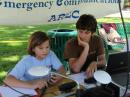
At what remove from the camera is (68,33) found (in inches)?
213

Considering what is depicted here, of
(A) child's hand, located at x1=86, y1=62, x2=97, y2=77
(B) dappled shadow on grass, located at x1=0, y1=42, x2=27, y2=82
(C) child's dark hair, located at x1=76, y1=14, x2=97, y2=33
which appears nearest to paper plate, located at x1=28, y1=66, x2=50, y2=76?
(A) child's hand, located at x1=86, y1=62, x2=97, y2=77

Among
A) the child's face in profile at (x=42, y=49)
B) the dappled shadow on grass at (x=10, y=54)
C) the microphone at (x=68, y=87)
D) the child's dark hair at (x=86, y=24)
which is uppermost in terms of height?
the child's dark hair at (x=86, y=24)

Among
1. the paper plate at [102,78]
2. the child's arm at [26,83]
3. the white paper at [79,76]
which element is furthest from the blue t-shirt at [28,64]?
the paper plate at [102,78]

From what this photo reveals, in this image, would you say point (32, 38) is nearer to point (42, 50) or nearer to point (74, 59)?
point (42, 50)

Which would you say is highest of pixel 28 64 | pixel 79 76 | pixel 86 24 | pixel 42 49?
pixel 86 24

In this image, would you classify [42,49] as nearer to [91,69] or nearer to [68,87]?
[91,69]

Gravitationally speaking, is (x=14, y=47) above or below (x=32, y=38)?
below

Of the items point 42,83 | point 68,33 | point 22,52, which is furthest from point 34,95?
point 22,52

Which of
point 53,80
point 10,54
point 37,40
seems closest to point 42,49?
point 37,40

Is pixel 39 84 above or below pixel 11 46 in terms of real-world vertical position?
above

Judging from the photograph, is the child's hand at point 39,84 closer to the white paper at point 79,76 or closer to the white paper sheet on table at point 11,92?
the white paper sheet on table at point 11,92

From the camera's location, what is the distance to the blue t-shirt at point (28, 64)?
10.6 ft

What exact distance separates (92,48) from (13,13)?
3.43 ft

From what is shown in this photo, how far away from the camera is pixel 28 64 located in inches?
131
